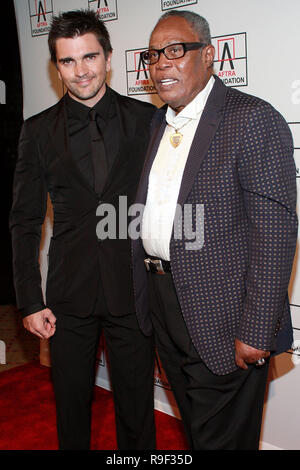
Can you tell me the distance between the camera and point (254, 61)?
2.26 metres

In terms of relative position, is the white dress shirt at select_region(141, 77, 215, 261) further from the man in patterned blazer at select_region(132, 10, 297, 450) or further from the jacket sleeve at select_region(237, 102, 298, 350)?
the jacket sleeve at select_region(237, 102, 298, 350)

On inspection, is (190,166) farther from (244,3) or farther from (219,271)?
(244,3)

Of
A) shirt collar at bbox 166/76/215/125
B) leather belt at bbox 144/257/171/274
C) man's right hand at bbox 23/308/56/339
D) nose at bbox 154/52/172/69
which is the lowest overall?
man's right hand at bbox 23/308/56/339

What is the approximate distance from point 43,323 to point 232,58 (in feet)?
4.70

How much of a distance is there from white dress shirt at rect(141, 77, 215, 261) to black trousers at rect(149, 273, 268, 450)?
0.14 m

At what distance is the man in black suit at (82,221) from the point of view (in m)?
1.98

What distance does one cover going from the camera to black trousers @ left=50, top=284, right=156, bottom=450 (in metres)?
2.10

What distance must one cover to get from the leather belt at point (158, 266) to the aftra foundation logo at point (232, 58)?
1.01 metres

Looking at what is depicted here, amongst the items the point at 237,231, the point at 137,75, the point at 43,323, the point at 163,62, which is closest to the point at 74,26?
the point at 163,62

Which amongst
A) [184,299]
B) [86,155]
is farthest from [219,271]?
[86,155]

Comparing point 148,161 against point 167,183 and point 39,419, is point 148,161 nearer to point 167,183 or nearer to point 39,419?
point 167,183

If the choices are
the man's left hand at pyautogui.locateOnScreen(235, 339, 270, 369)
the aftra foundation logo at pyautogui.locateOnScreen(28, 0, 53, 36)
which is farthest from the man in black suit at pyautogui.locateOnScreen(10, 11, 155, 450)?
the aftra foundation logo at pyautogui.locateOnScreen(28, 0, 53, 36)

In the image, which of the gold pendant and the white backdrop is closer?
the gold pendant

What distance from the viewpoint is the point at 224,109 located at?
161cm
